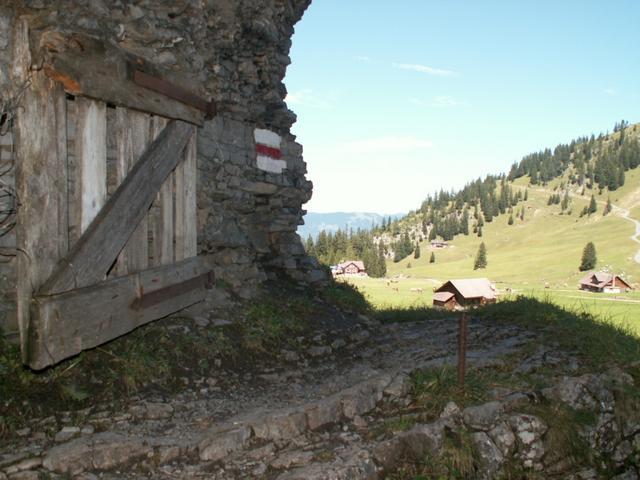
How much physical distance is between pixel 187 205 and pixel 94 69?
2.17m

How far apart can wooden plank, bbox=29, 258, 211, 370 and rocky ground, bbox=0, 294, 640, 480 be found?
62 cm

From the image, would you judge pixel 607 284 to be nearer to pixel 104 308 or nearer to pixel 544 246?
pixel 544 246

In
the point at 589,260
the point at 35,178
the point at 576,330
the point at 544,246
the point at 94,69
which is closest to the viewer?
the point at 35,178

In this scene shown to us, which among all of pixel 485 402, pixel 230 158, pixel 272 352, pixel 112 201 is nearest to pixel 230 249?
pixel 230 158

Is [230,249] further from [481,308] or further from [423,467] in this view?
[481,308]

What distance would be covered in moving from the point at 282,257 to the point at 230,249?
1.69 meters

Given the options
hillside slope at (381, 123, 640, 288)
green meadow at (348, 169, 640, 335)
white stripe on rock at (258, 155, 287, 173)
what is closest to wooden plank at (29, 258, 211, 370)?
white stripe on rock at (258, 155, 287, 173)

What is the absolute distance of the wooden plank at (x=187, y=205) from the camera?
636cm

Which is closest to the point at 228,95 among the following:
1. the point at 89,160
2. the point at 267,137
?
the point at 267,137

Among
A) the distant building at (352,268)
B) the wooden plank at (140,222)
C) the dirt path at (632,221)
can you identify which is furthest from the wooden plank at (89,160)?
the dirt path at (632,221)

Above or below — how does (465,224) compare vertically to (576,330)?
below

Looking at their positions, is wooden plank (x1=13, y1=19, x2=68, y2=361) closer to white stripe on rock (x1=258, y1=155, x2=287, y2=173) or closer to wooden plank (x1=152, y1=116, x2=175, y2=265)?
wooden plank (x1=152, y1=116, x2=175, y2=265)

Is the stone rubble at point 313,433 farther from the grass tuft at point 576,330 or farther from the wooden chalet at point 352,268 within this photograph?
the wooden chalet at point 352,268

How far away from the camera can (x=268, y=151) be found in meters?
8.88
